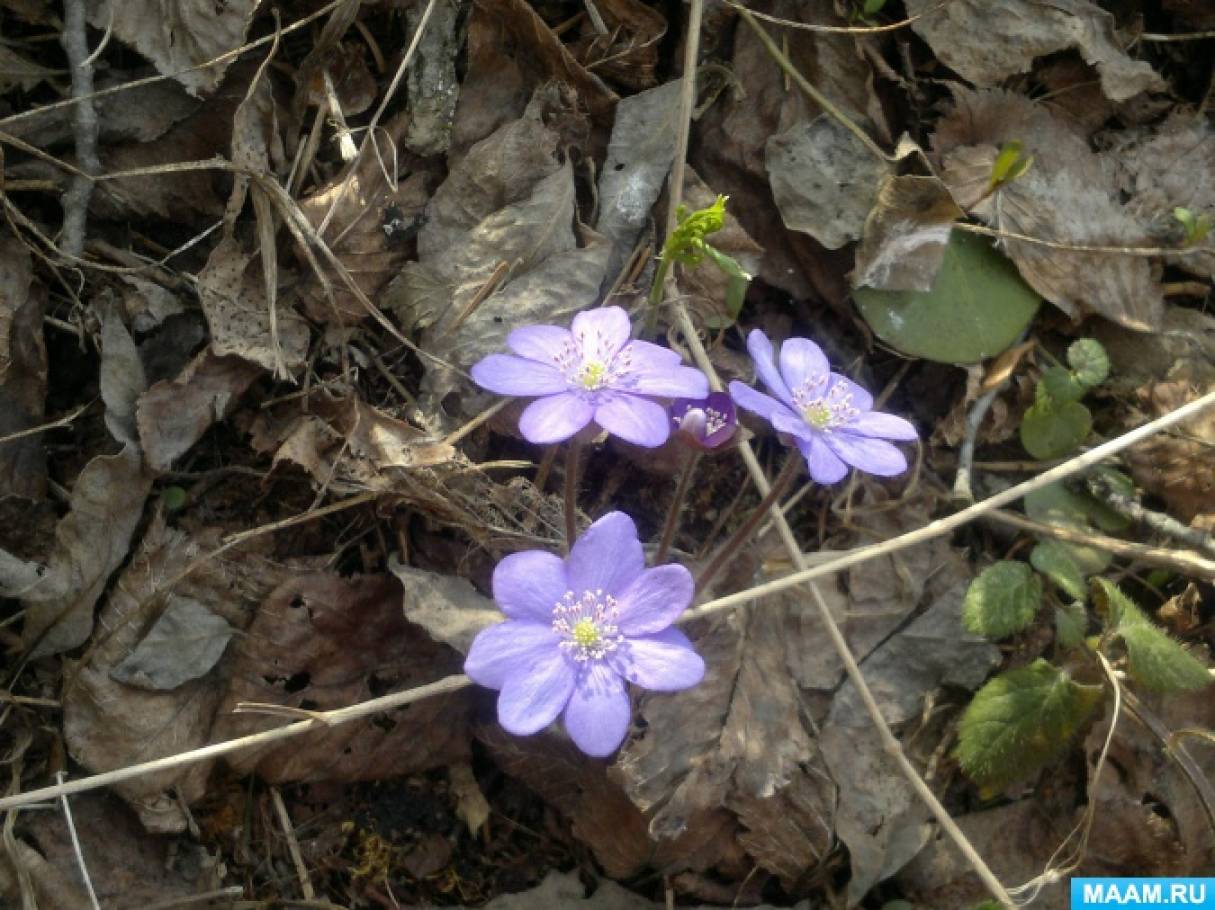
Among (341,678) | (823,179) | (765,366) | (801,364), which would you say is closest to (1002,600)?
(801,364)

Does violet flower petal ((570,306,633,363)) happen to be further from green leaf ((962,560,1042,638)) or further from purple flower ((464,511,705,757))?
green leaf ((962,560,1042,638))

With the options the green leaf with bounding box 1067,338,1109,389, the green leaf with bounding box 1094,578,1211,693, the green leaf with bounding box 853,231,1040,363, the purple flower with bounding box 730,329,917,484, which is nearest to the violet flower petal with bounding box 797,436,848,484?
the purple flower with bounding box 730,329,917,484

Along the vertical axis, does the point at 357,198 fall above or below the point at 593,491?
above

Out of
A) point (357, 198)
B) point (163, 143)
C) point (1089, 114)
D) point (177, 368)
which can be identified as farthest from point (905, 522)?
point (163, 143)

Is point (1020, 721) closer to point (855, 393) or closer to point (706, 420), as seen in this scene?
point (855, 393)

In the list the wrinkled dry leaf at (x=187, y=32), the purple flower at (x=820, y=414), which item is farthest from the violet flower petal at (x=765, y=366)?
the wrinkled dry leaf at (x=187, y=32)

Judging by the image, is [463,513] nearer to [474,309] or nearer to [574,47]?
[474,309]
